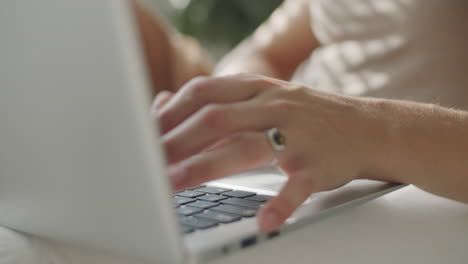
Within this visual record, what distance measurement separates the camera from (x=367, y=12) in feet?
3.12

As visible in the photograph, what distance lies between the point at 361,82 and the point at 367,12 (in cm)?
13

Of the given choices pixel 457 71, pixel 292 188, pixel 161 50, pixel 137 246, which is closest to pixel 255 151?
pixel 292 188

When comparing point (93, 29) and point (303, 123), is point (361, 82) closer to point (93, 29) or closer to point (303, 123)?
point (303, 123)

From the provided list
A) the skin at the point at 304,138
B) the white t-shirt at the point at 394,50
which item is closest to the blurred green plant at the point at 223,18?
the white t-shirt at the point at 394,50

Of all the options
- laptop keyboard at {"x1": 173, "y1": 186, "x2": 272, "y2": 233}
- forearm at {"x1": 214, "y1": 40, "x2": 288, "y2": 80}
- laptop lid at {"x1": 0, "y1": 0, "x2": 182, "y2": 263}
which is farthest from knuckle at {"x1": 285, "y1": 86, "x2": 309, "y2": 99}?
forearm at {"x1": 214, "y1": 40, "x2": 288, "y2": 80}

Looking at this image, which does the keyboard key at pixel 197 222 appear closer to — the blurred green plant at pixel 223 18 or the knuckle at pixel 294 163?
the knuckle at pixel 294 163

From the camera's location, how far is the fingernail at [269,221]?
0.40 m

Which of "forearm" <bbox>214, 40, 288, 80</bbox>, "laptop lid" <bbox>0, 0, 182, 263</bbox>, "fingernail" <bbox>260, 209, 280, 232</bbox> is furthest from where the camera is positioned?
"forearm" <bbox>214, 40, 288, 80</bbox>

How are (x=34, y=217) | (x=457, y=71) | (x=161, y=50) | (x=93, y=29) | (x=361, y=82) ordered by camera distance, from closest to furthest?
1. (x=93, y=29)
2. (x=34, y=217)
3. (x=457, y=71)
4. (x=361, y=82)
5. (x=161, y=50)

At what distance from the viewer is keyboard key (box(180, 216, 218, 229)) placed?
41cm

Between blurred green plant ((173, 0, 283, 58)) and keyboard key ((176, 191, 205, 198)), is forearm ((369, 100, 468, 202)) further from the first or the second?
blurred green plant ((173, 0, 283, 58))

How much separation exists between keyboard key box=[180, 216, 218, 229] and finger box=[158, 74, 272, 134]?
0.11 metres

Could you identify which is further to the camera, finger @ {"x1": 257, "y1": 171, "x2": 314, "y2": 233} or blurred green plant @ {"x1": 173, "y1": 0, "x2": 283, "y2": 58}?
blurred green plant @ {"x1": 173, "y1": 0, "x2": 283, "y2": 58}

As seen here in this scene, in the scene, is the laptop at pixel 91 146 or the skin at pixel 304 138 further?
the skin at pixel 304 138
